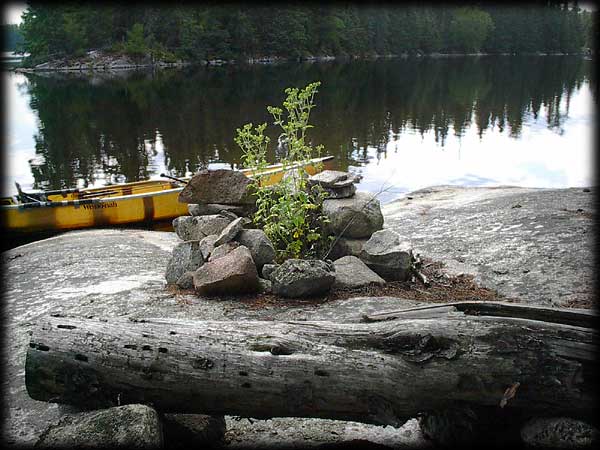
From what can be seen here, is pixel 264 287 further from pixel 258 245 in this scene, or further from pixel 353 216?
pixel 353 216

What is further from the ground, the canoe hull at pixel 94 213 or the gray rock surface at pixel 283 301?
the gray rock surface at pixel 283 301

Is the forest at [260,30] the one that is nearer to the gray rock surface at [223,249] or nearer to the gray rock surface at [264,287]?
the gray rock surface at [223,249]

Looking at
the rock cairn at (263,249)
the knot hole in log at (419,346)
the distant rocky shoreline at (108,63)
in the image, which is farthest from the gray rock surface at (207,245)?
the distant rocky shoreline at (108,63)

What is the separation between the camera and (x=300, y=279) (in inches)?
277

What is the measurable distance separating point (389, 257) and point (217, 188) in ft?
9.32

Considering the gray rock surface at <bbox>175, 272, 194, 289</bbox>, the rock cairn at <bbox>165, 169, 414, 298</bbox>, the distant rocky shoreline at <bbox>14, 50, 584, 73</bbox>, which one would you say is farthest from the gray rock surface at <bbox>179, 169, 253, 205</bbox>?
the distant rocky shoreline at <bbox>14, 50, 584, 73</bbox>

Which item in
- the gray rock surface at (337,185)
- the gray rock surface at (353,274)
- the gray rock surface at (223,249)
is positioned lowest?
the gray rock surface at (353,274)

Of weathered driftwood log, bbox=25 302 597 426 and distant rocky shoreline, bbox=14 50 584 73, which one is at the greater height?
distant rocky shoreline, bbox=14 50 584 73

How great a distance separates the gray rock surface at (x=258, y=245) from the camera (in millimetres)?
7602

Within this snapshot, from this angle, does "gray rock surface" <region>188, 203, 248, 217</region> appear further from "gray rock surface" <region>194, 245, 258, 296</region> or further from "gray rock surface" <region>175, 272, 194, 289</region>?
"gray rock surface" <region>194, 245, 258, 296</region>

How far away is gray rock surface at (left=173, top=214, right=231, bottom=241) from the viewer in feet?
27.9

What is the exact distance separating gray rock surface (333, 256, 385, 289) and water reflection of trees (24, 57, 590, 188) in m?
16.3

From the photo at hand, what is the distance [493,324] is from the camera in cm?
422

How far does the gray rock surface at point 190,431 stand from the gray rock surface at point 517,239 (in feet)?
15.5
